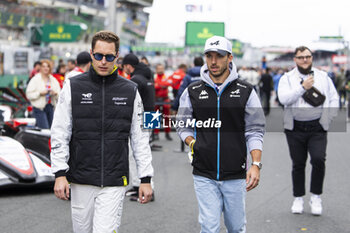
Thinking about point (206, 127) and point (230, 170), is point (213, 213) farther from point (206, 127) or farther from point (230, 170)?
point (206, 127)

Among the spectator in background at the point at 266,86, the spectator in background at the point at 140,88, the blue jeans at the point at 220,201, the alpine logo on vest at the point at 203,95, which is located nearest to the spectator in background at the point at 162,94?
the spectator in background at the point at 140,88

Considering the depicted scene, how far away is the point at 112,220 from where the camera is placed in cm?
358

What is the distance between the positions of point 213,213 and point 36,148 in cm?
455

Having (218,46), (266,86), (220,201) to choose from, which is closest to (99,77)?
(218,46)

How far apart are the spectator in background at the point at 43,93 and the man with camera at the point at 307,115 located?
559 centimetres

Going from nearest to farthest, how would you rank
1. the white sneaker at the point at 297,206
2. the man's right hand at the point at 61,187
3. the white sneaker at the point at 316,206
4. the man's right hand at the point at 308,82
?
the man's right hand at the point at 61,187 → the man's right hand at the point at 308,82 → the white sneaker at the point at 316,206 → the white sneaker at the point at 297,206

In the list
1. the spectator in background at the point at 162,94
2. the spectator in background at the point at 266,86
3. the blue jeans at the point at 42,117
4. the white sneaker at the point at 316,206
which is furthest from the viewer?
the spectator in background at the point at 266,86

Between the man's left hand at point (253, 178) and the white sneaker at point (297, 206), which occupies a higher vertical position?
the man's left hand at point (253, 178)

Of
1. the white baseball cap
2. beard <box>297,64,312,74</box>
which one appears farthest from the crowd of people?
beard <box>297,64,312,74</box>

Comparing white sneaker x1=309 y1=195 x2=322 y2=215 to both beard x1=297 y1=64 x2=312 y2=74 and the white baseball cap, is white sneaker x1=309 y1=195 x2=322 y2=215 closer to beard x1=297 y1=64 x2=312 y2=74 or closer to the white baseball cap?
beard x1=297 y1=64 x2=312 y2=74

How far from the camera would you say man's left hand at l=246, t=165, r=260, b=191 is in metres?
3.81

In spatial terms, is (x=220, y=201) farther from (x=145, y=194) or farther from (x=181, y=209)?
(x=181, y=209)

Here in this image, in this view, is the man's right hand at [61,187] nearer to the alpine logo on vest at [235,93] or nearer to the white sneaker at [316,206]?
the alpine logo on vest at [235,93]

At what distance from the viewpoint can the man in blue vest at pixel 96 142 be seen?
3604 mm
